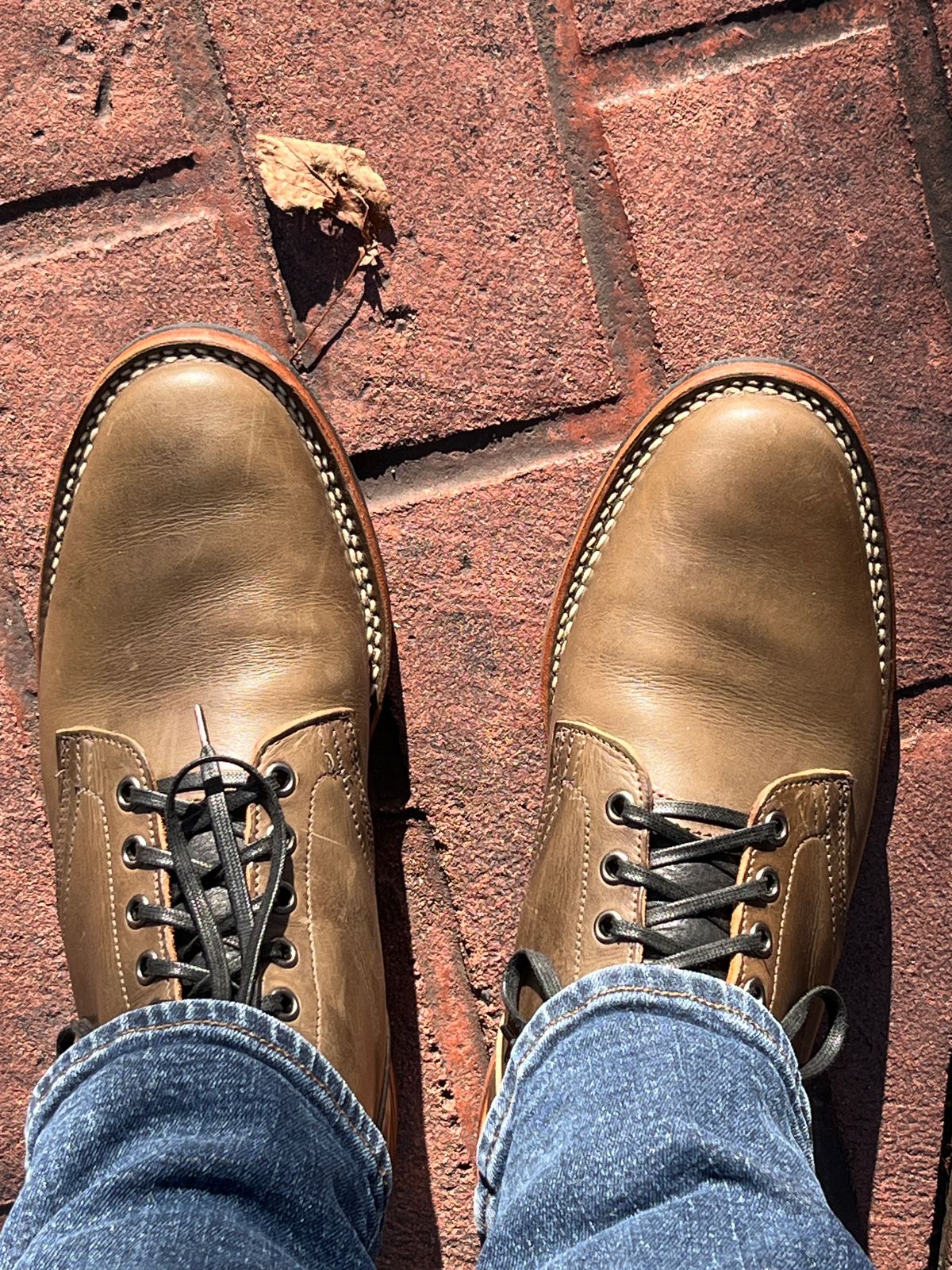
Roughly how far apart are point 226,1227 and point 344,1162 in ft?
0.66

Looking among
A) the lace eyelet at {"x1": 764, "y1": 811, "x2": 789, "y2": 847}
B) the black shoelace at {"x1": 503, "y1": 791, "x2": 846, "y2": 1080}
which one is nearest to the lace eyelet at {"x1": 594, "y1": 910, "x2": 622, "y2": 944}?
the black shoelace at {"x1": 503, "y1": 791, "x2": 846, "y2": 1080}

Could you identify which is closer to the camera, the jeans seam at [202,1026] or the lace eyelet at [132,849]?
the jeans seam at [202,1026]

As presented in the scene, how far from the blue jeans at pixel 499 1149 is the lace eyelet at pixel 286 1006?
0.06 m

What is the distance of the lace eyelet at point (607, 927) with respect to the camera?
1341 mm

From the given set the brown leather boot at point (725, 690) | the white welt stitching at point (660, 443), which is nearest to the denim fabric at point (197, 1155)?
the brown leather boot at point (725, 690)

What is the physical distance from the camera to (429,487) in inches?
61.7

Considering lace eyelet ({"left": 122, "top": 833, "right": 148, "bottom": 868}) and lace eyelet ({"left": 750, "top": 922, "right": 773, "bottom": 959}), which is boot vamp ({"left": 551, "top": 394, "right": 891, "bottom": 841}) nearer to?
lace eyelet ({"left": 750, "top": 922, "right": 773, "bottom": 959})

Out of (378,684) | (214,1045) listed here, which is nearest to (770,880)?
(378,684)

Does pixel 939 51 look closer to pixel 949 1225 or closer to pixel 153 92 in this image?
pixel 153 92

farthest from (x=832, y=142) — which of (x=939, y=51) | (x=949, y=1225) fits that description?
(x=949, y=1225)

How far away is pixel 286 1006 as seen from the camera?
1312mm

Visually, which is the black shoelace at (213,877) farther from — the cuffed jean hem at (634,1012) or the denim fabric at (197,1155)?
the cuffed jean hem at (634,1012)

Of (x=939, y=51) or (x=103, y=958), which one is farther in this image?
(x=939, y=51)

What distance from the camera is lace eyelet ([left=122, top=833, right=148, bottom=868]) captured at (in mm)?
1381
